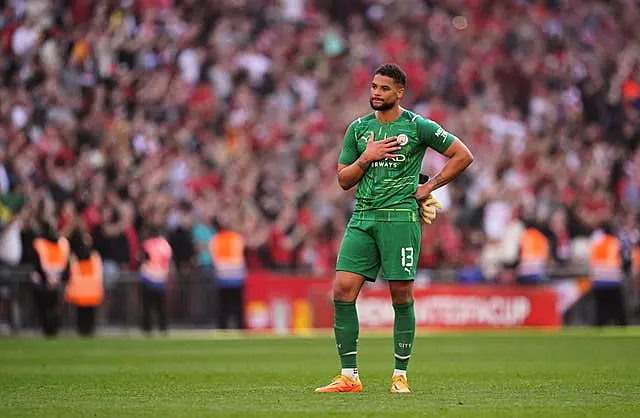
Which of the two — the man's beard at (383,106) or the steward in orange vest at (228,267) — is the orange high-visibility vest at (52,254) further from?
the man's beard at (383,106)

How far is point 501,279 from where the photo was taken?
2895cm

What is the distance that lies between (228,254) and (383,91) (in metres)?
16.0

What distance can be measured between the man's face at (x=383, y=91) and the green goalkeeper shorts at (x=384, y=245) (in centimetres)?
84

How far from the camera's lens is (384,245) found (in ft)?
36.9

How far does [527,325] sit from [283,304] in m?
4.95

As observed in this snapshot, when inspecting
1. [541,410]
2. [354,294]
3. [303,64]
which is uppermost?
[303,64]

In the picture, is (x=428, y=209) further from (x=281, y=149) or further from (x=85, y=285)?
(x=281, y=149)

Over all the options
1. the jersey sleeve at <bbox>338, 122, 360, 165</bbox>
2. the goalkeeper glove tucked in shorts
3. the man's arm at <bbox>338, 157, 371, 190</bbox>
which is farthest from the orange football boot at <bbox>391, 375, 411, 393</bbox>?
the jersey sleeve at <bbox>338, 122, 360, 165</bbox>

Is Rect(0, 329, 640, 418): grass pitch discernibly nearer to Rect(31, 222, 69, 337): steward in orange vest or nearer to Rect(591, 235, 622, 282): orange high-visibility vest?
Rect(31, 222, 69, 337): steward in orange vest

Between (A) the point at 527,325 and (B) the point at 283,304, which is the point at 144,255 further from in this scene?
(A) the point at 527,325

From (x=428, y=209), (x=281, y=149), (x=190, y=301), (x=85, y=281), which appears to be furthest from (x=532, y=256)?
(x=428, y=209)

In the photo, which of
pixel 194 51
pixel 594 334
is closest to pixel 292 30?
pixel 194 51

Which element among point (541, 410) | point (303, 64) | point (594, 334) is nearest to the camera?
point (541, 410)

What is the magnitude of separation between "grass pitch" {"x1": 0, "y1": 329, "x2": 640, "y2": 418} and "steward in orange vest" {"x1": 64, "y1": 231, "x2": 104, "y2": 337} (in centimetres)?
253
